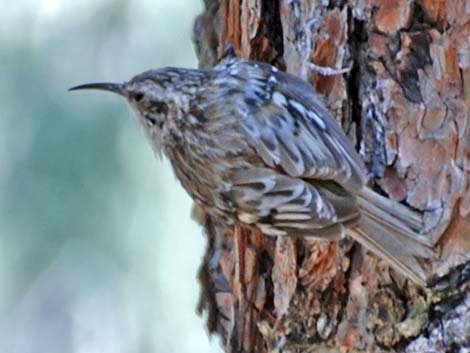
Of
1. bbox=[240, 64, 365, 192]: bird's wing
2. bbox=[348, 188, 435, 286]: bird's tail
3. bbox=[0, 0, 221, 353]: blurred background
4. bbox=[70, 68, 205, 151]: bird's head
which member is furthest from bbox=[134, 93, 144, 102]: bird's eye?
bbox=[348, 188, 435, 286]: bird's tail

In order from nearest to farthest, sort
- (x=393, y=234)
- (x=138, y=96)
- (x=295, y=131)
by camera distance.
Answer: (x=393, y=234) → (x=295, y=131) → (x=138, y=96)

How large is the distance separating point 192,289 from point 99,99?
0.53 metres

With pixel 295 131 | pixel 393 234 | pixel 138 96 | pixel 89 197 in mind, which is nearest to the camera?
pixel 393 234

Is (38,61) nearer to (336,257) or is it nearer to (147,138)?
(147,138)

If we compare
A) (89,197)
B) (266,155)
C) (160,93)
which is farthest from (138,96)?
(89,197)

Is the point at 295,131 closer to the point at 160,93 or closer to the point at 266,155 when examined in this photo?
the point at 266,155

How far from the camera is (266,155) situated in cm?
254

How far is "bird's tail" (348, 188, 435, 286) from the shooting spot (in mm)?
2430

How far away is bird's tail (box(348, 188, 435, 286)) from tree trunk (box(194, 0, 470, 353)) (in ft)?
0.07

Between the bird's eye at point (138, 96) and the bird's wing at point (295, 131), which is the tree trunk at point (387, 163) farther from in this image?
the bird's eye at point (138, 96)

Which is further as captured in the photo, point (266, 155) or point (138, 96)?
point (138, 96)

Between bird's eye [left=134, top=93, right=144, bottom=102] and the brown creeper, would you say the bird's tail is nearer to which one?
the brown creeper

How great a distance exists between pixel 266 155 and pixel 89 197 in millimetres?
781

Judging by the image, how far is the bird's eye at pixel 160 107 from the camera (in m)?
2.75
